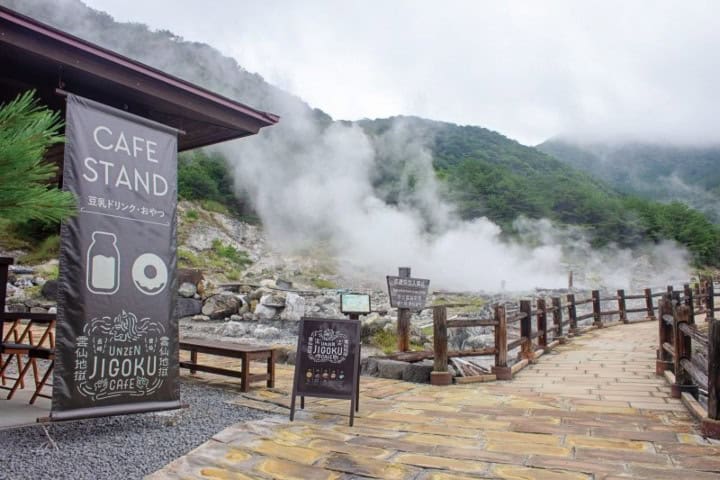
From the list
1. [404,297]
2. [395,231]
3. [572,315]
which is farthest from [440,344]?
[395,231]

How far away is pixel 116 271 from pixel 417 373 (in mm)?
3758

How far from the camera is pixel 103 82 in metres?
3.90

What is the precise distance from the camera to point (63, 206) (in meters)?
2.10

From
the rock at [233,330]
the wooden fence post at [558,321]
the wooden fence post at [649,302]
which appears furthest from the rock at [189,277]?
the wooden fence post at [649,302]

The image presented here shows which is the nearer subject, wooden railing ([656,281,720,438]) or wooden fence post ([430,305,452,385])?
wooden railing ([656,281,720,438])

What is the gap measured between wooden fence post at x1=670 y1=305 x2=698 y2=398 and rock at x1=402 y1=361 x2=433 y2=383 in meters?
2.50

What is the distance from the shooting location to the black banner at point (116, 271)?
332 cm

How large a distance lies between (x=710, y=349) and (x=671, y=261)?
29697 millimetres

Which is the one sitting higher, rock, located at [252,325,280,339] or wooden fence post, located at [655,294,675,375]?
wooden fence post, located at [655,294,675,375]

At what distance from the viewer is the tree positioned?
179 cm

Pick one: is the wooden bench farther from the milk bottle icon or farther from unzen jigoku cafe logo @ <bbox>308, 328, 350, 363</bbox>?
the milk bottle icon

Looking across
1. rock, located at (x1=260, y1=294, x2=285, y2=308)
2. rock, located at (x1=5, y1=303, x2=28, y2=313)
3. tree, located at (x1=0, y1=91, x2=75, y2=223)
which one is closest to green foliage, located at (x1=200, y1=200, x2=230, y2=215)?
rock, located at (x1=260, y1=294, x2=285, y2=308)

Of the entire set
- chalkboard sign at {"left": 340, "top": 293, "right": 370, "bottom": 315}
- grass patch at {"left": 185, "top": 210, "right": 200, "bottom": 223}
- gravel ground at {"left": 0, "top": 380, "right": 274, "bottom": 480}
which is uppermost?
grass patch at {"left": 185, "top": 210, "right": 200, "bottom": 223}

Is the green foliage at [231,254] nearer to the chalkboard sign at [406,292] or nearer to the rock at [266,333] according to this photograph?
the rock at [266,333]
